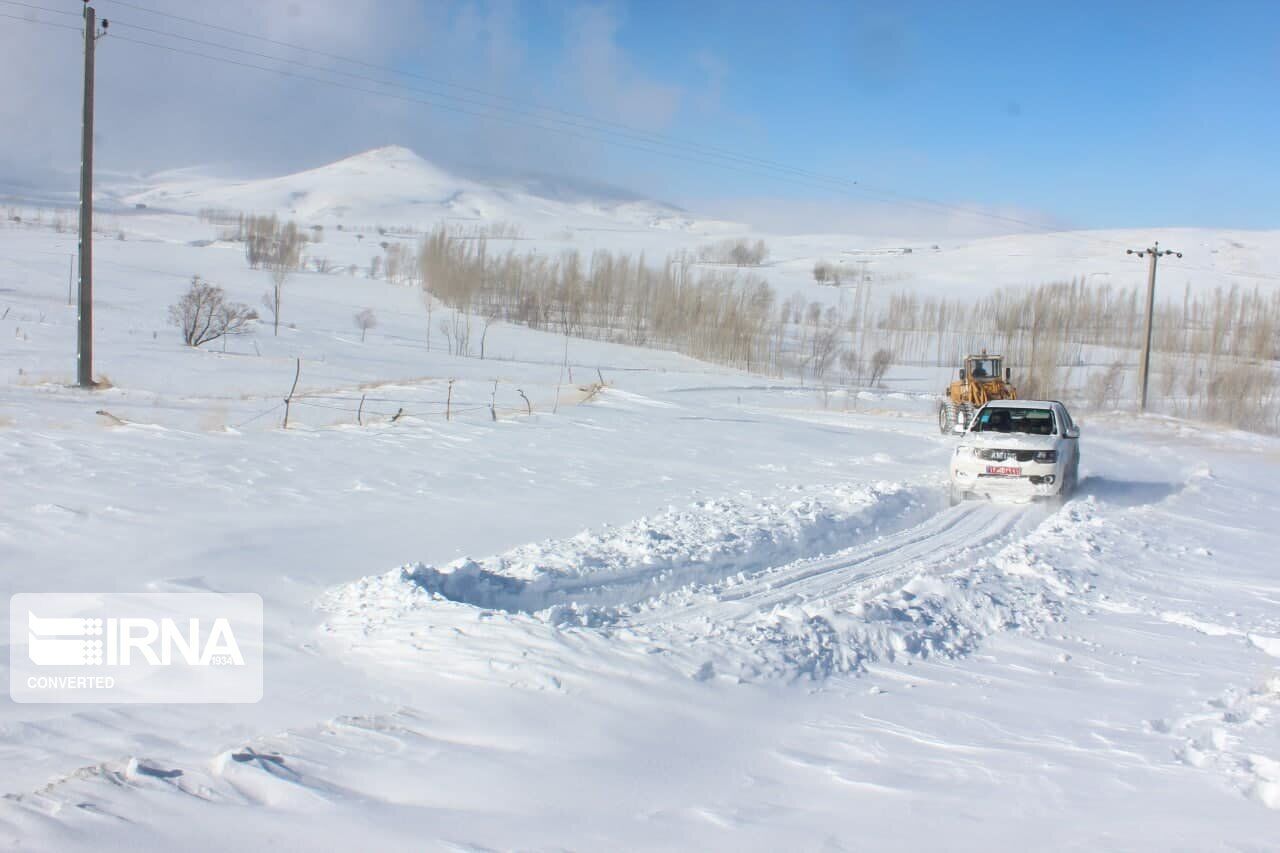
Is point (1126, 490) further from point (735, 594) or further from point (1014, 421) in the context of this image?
point (735, 594)

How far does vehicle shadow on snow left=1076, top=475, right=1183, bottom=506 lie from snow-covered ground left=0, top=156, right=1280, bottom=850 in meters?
0.14

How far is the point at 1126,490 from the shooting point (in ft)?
56.2

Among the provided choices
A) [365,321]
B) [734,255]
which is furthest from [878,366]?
[734,255]

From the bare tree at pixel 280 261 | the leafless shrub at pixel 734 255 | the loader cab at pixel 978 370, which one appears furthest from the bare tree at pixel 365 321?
the leafless shrub at pixel 734 255

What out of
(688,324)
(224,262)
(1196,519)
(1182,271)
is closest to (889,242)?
(1182,271)

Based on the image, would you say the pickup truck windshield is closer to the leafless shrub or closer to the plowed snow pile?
the plowed snow pile

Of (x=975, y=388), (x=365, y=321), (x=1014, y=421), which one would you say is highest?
(x=365, y=321)

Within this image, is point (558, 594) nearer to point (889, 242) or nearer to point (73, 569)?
point (73, 569)

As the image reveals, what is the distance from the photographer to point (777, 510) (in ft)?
40.9

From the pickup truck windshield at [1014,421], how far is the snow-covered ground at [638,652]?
1.31 m

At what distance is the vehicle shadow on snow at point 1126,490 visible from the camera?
1584cm

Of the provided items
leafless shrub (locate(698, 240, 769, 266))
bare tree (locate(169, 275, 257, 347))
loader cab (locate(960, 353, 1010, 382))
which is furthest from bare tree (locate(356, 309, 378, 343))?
leafless shrub (locate(698, 240, 769, 266))

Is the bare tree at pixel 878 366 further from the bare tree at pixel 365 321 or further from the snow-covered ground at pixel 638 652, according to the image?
the snow-covered ground at pixel 638 652

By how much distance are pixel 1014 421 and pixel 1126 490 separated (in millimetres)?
2440
